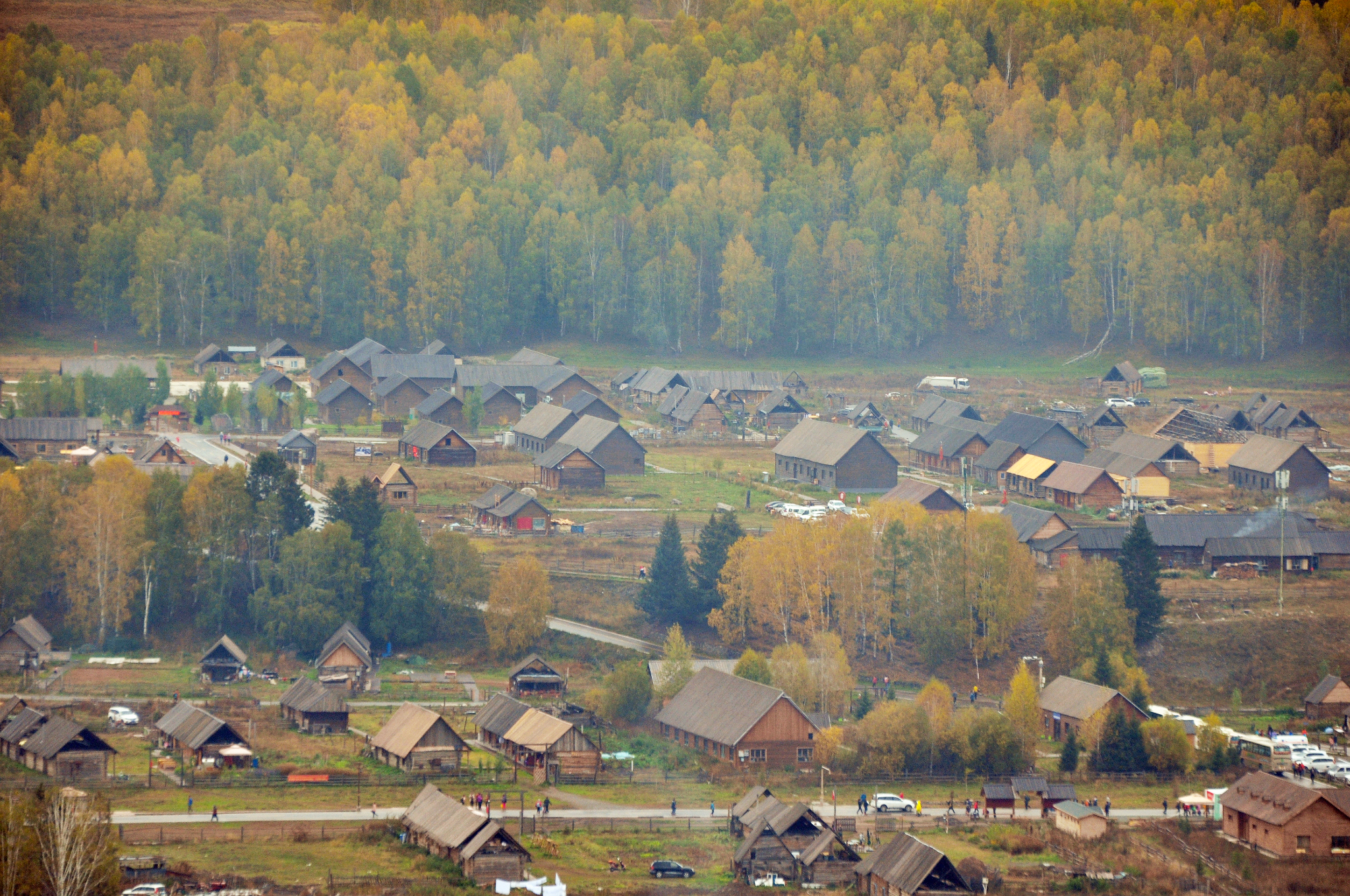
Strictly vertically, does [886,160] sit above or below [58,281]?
above

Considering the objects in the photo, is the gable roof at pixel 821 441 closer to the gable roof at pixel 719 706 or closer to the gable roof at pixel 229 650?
the gable roof at pixel 719 706

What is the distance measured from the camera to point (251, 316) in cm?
11375

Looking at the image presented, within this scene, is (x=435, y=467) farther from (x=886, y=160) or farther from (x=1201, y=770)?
(x=886, y=160)

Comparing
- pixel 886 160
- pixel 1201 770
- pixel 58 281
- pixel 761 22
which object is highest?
pixel 761 22

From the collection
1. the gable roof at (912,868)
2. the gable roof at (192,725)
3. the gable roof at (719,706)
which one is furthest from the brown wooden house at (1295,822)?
the gable roof at (192,725)

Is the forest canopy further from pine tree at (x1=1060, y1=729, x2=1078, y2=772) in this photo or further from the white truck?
pine tree at (x1=1060, y1=729, x2=1078, y2=772)

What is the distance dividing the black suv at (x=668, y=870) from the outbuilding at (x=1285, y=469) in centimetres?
4950

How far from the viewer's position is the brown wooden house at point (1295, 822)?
133 feet

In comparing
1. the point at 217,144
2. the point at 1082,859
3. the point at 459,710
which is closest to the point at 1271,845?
the point at 1082,859

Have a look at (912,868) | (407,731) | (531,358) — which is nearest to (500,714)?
(407,731)

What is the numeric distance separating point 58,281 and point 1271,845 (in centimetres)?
9393

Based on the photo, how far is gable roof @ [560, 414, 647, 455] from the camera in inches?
3068

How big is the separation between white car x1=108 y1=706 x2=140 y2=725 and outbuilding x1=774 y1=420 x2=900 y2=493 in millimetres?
37275

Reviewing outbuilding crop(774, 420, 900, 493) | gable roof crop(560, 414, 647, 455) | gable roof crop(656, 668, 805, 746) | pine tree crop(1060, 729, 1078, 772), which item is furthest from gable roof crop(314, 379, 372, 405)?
pine tree crop(1060, 729, 1078, 772)
